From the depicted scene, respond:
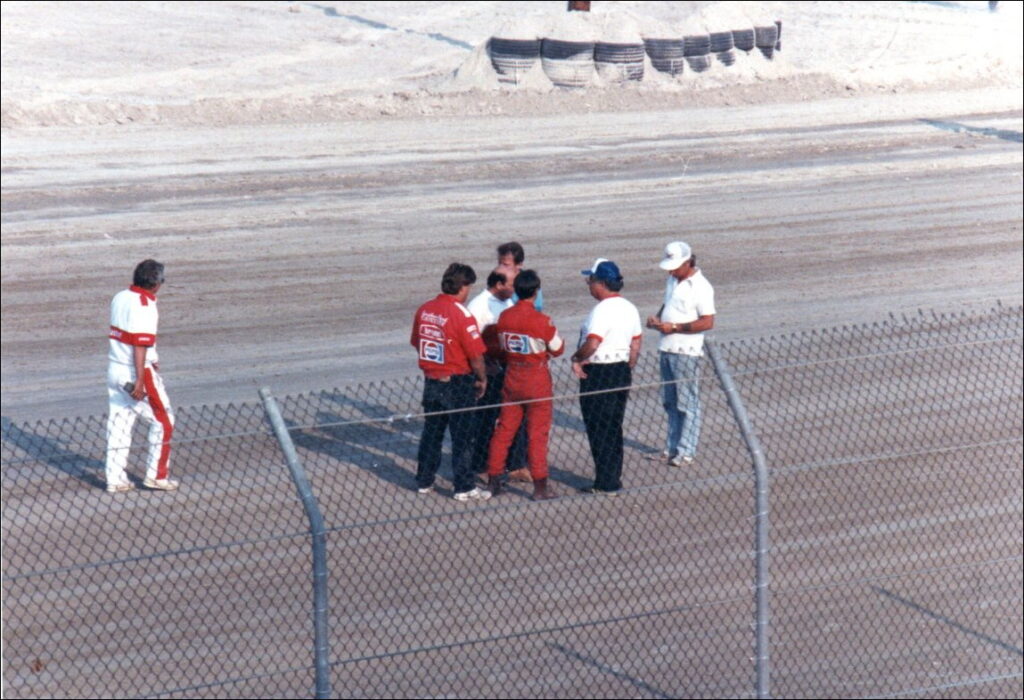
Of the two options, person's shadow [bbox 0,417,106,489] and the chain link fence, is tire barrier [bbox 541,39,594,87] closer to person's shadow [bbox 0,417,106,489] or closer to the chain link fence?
the chain link fence

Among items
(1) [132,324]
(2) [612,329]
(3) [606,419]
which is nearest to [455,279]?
(2) [612,329]

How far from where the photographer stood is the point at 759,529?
230 inches

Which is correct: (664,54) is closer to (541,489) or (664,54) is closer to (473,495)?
(473,495)

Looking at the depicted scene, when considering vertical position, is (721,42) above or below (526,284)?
above

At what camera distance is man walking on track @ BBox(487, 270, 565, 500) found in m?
8.88

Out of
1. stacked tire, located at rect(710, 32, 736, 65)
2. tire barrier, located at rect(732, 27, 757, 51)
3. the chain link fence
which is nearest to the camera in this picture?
the chain link fence

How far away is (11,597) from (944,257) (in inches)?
546

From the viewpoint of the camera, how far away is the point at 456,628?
7.45 m

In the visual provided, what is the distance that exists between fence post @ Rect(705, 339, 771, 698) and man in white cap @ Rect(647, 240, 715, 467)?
3333 mm

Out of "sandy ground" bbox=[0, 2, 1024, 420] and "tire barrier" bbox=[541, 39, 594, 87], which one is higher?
"tire barrier" bbox=[541, 39, 594, 87]

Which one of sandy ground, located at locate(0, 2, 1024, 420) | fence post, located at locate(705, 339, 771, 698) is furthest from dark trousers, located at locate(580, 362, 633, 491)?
sandy ground, located at locate(0, 2, 1024, 420)

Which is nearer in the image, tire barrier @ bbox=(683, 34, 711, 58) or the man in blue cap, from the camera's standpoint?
the man in blue cap

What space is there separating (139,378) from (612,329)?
3224mm

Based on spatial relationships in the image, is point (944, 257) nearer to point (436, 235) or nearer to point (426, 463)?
point (436, 235)
